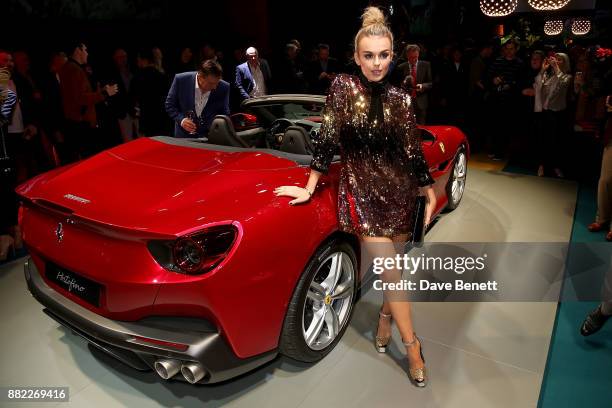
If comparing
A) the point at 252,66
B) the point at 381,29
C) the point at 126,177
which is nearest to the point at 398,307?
the point at 381,29

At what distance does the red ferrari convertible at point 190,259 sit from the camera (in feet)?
5.69

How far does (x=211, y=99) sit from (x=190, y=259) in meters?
2.61

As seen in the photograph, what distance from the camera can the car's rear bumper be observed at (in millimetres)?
1720

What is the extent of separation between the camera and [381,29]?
1.83 m

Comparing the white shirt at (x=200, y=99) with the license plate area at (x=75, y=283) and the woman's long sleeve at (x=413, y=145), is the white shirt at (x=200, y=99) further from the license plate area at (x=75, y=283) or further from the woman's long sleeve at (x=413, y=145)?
the woman's long sleeve at (x=413, y=145)

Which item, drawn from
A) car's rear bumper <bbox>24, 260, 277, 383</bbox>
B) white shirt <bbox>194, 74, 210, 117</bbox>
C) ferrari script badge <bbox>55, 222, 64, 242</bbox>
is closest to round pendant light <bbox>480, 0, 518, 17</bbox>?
white shirt <bbox>194, 74, 210, 117</bbox>

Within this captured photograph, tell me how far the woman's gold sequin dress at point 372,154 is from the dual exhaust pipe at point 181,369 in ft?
2.90

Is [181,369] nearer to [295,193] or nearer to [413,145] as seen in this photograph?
[295,193]

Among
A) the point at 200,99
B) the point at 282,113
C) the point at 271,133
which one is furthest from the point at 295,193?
the point at 200,99

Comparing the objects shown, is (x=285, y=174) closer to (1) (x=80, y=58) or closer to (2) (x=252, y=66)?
(1) (x=80, y=58)

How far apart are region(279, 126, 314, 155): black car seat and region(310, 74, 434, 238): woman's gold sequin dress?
461 mm

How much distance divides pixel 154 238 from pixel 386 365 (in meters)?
1.39

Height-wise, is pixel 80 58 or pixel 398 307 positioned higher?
pixel 80 58

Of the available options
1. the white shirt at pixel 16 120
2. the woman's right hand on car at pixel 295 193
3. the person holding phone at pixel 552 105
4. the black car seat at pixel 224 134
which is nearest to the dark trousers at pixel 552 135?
the person holding phone at pixel 552 105
